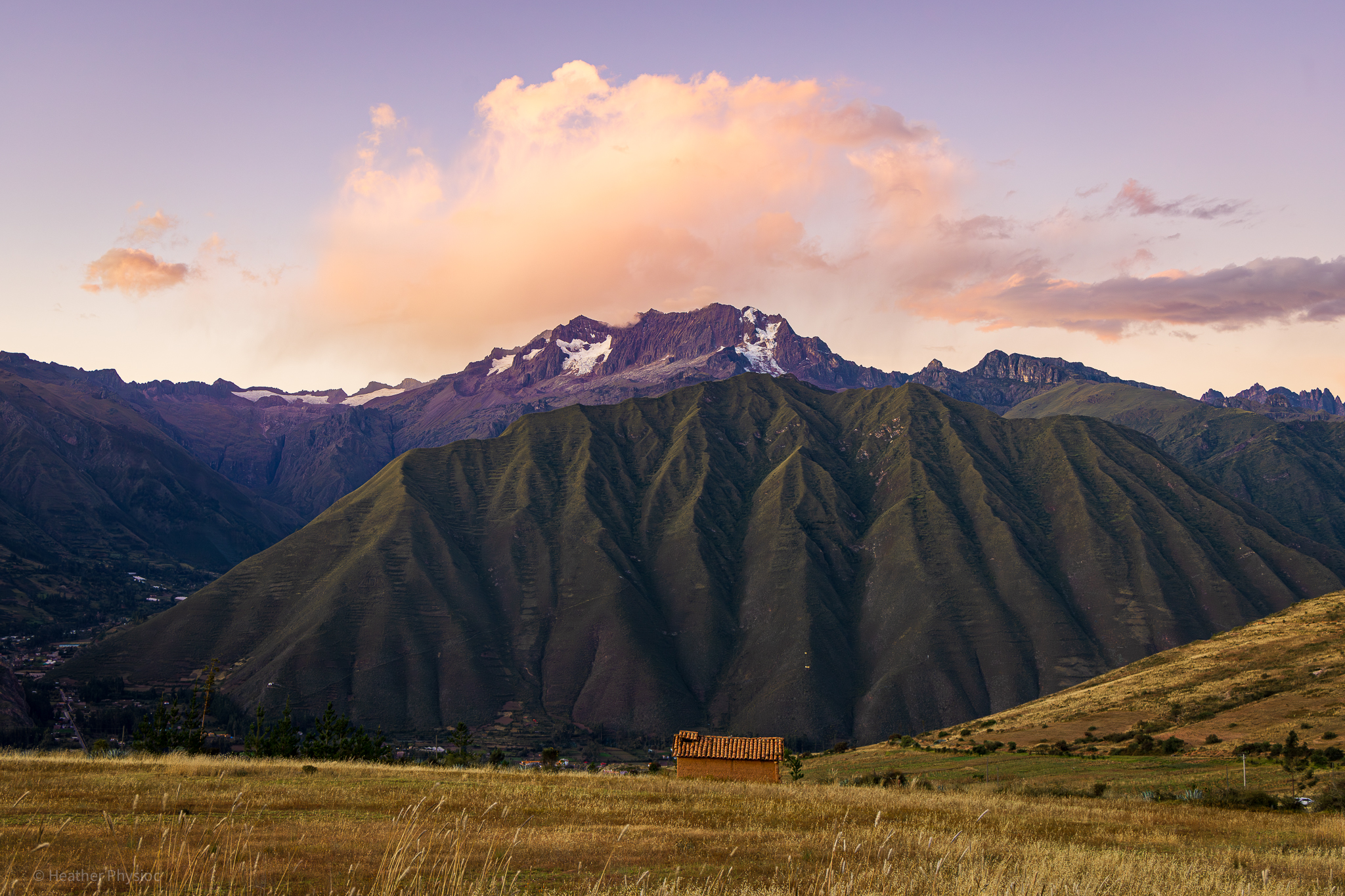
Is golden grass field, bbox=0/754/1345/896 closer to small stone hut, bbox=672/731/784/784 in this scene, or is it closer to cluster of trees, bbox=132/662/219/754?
small stone hut, bbox=672/731/784/784

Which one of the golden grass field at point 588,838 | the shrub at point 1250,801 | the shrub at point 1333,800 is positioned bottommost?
the shrub at point 1250,801

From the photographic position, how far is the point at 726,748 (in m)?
50.2

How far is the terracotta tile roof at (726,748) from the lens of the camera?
49469mm

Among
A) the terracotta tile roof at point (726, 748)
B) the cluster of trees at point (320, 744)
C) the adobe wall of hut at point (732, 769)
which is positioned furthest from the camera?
the cluster of trees at point (320, 744)

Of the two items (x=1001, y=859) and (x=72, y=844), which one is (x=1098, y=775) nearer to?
(x=1001, y=859)

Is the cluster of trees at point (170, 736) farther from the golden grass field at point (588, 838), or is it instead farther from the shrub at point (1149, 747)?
the shrub at point (1149, 747)

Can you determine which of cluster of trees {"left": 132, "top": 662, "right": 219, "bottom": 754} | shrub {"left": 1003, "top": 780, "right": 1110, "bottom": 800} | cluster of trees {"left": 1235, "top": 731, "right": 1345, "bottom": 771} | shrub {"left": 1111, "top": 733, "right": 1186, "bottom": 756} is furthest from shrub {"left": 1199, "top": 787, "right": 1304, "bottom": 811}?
cluster of trees {"left": 132, "top": 662, "right": 219, "bottom": 754}

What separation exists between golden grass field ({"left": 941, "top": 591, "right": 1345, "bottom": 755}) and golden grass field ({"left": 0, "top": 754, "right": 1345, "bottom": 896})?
30.2 meters

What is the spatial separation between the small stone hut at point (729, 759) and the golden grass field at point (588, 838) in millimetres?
12189

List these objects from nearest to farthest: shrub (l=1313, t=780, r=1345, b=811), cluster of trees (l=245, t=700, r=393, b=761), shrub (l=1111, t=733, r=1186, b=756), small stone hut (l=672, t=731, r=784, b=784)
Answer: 1. shrub (l=1313, t=780, r=1345, b=811)
2. small stone hut (l=672, t=731, r=784, b=784)
3. shrub (l=1111, t=733, r=1186, b=756)
4. cluster of trees (l=245, t=700, r=393, b=761)

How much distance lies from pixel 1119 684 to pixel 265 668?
180346mm

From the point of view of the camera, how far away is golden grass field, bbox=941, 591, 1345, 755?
58281 mm

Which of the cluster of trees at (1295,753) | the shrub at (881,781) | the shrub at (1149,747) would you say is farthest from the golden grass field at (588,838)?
the shrub at (1149,747)

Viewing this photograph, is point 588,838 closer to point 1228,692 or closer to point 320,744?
point 1228,692
